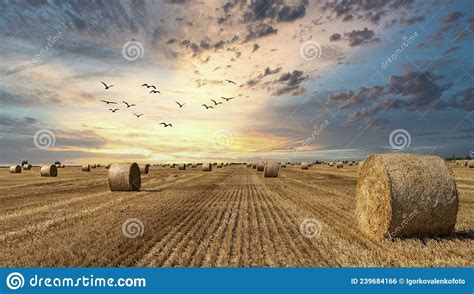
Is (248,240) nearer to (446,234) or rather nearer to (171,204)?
(446,234)

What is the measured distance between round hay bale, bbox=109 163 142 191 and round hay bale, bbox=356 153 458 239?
65.3ft

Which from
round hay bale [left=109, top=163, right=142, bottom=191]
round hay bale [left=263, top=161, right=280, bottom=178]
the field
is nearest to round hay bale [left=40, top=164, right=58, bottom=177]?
round hay bale [left=263, top=161, right=280, bottom=178]

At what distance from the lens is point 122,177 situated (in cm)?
2939

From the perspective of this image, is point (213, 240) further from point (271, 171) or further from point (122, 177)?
point (271, 171)

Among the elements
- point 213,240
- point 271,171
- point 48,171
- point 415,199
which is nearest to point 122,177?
point 213,240

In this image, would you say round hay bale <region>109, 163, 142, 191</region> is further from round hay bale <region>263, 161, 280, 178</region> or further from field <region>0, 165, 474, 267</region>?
round hay bale <region>263, 161, 280, 178</region>

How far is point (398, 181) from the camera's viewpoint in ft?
40.0

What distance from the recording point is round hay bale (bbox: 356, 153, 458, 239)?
38.4 feet

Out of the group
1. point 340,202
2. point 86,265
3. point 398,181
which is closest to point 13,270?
point 86,265

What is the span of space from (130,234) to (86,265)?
365 centimetres

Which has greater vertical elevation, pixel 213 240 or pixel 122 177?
pixel 122 177

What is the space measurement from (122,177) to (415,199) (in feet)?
70.6

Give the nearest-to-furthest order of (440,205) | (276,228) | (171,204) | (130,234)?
(440,205)
(130,234)
(276,228)
(171,204)

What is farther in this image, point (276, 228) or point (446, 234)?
point (276, 228)
